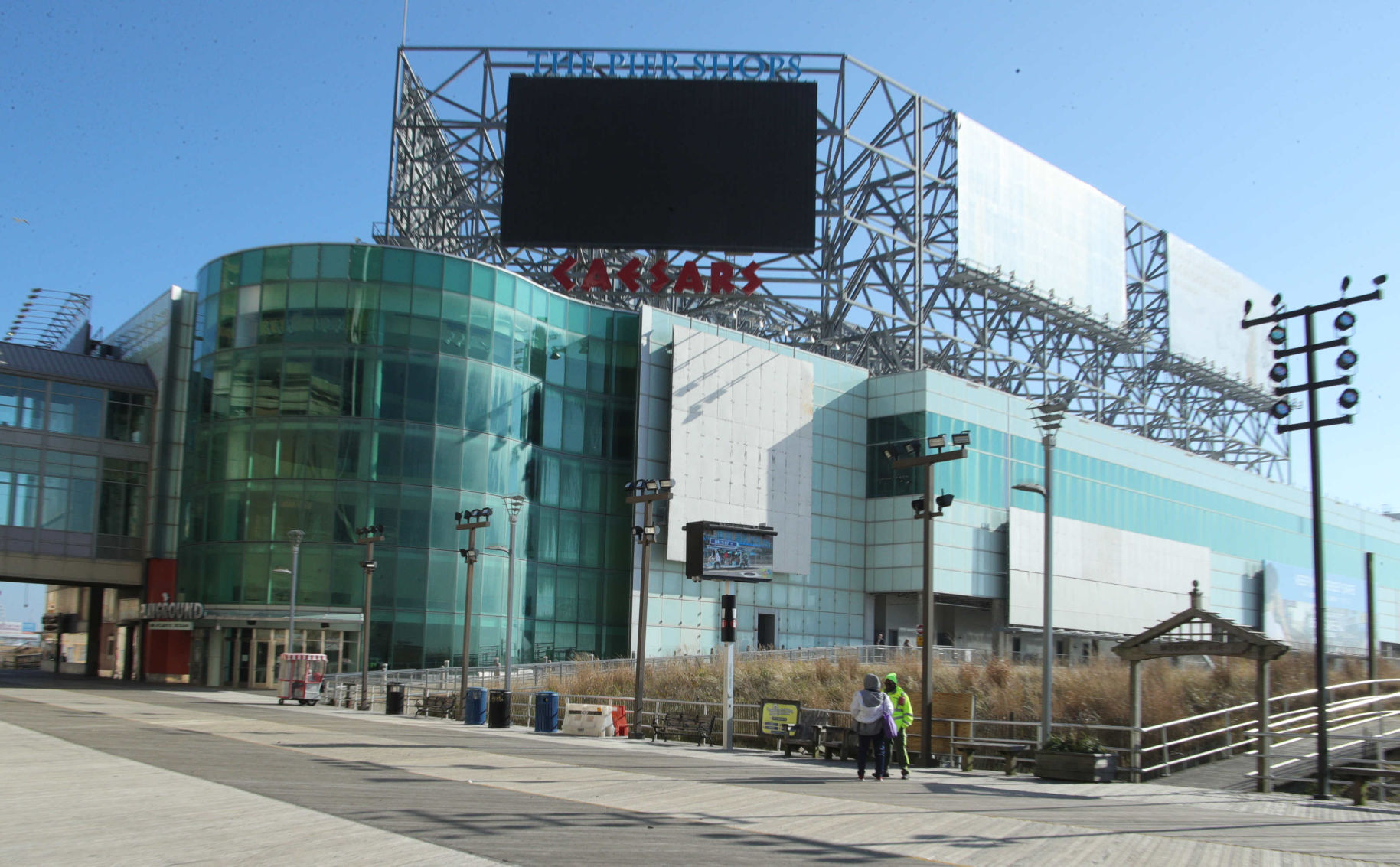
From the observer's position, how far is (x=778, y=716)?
27984 mm

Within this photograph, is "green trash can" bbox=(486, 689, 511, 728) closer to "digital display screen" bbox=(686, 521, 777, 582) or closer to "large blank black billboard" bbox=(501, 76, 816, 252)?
"digital display screen" bbox=(686, 521, 777, 582)

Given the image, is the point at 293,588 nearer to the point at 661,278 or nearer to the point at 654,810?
the point at 661,278

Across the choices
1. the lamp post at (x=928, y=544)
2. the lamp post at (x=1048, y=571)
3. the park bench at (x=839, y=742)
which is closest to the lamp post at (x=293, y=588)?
the park bench at (x=839, y=742)

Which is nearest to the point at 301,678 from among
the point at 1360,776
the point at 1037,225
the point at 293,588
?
the point at 293,588

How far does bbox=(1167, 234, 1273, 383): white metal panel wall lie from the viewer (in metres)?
100

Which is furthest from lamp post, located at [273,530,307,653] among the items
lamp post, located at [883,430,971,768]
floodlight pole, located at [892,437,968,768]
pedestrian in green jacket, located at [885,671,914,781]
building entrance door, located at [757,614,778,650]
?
pedestrian in green jacket, located at [885,671,914,781]

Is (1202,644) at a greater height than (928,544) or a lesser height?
lesser

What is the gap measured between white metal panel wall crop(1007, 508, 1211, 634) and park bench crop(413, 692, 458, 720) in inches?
1510

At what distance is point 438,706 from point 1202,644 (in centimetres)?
2640

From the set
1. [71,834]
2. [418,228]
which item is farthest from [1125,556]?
[71,834]

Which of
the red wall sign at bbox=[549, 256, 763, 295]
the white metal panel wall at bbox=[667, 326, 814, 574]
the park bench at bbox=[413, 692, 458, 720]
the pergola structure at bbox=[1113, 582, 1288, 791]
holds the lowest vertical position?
the park bench at bbox=[413, 692, 458, 720]

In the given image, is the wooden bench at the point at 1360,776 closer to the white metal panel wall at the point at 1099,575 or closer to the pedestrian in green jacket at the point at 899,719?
the pedestrian in green jacket at the point at 899,719

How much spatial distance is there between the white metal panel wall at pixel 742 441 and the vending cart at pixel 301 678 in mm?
19431

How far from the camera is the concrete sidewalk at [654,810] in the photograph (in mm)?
12828
